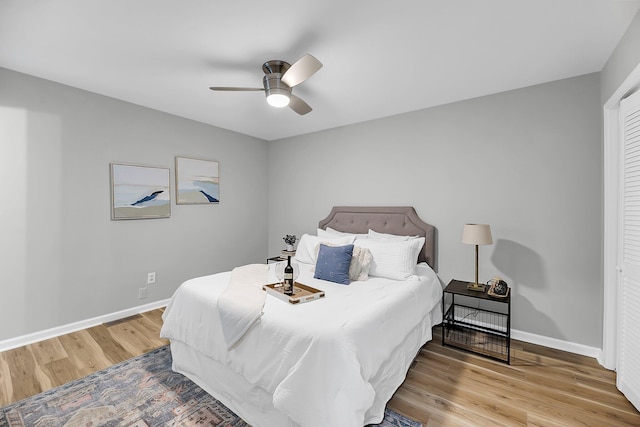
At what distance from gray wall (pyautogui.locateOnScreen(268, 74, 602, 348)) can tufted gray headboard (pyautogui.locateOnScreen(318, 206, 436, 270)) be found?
11 centimetres

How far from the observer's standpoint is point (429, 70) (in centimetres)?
249

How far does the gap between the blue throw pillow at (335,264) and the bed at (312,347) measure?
5cm

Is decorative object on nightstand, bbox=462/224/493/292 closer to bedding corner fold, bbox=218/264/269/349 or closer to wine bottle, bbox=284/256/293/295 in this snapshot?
wine bottle, bbox=284/256/293/295

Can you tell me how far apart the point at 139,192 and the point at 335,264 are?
99.9 inches

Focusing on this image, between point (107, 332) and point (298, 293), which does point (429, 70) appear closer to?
point (298, 293)

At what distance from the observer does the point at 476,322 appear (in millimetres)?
3076

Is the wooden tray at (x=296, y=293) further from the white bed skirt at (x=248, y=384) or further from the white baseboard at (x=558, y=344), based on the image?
the white baseboard at (x=558, y=344)

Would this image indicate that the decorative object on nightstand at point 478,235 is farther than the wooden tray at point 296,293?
Yes

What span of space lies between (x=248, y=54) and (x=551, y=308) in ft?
11.5

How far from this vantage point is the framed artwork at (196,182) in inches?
151

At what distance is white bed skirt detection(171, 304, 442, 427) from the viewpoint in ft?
5.70

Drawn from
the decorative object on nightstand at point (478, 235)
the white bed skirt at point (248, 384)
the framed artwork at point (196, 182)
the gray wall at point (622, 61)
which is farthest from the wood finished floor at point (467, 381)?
the gray wall at point (622, 61)

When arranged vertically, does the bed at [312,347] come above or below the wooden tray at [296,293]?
below

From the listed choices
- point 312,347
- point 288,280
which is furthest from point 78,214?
point 312,347
